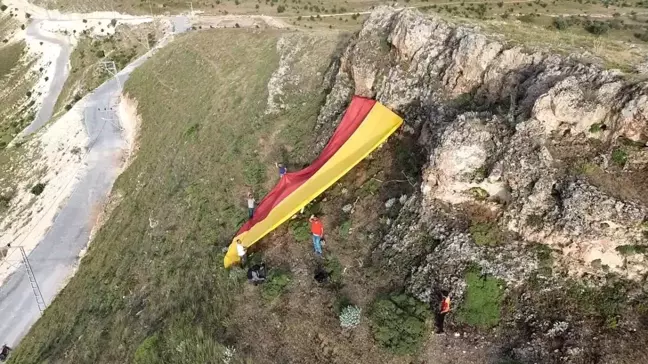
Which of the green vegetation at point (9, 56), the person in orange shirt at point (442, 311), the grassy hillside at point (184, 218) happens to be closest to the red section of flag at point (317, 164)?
the grassy hillside at point (184, 218)

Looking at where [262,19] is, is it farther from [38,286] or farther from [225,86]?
[38,286]

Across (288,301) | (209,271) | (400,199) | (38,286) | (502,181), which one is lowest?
(38,286)

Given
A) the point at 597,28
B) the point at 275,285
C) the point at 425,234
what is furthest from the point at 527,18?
the point at 275,285

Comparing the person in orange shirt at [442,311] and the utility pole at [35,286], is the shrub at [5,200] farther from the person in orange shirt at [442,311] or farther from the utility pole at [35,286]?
the person in orange shirt at [442,311]

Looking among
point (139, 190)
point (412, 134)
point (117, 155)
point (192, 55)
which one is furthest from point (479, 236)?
point (192, 55)

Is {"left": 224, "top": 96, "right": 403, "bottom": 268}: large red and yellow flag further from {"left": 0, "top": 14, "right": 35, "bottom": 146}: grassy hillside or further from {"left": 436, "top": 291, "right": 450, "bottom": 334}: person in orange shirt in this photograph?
{"left": 0, "top": 14, "right": 35, "bottom": 146}: grassy hillside

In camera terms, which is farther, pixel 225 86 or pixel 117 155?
pixel 117 155

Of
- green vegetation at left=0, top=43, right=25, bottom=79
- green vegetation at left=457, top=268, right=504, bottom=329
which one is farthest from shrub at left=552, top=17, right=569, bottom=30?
green vegetation at left=0, top=43, right=25, bottom=79

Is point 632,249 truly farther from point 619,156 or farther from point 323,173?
point 323,173
